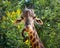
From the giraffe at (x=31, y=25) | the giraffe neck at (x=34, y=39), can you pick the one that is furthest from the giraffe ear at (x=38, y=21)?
the giraffe neck at (x=34, y=39)

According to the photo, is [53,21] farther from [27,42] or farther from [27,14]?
[27,42]

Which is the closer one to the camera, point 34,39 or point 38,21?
point 34,39

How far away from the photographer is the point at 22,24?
110 inches

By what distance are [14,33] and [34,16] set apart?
507mm

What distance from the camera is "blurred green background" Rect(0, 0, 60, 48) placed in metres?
2.78

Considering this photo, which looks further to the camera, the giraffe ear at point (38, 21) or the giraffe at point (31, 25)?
the giraffe ear at point (38, 21)

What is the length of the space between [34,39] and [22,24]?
0.84 feet

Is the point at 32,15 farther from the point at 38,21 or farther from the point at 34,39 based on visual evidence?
the point at 34,39

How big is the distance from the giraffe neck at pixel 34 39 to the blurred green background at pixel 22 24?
0.42ft

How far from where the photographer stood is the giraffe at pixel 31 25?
292 centimetres

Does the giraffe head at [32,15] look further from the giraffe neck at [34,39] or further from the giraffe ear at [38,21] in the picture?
the giraffe neck at [34,39]

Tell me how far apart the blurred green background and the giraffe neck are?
0.13 m

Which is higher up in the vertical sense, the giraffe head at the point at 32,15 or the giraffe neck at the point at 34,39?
the giraffe head at the point at 32,15

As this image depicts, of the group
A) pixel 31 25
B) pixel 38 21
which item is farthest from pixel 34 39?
pixel 38 21
